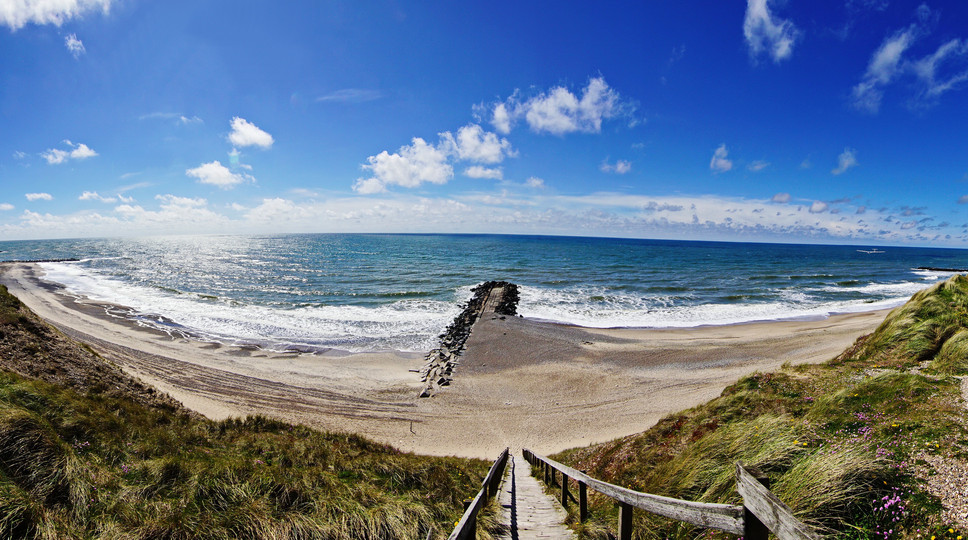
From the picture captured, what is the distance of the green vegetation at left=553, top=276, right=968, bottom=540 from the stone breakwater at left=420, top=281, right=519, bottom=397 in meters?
9.26

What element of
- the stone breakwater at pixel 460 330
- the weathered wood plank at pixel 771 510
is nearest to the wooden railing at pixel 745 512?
the weathered wood plank at pixel 771 510

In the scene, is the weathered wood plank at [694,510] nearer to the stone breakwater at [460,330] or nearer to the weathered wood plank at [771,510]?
the weathered wood plank at [771,510]

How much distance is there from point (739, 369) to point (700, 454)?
16.6m

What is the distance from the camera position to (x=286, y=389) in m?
18.0

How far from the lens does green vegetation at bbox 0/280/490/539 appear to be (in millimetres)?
4422

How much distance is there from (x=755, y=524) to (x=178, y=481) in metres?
7.85

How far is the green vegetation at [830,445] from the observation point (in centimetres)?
427

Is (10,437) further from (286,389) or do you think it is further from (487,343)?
(487,343)

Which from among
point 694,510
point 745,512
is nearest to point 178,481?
point 694,510

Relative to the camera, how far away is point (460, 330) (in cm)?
2862

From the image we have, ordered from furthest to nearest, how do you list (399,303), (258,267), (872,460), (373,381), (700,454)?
(258,267) < (399,303) < (373,381) < (700,454) < (872,460)

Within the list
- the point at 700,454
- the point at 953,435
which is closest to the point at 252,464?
the point at 700,454

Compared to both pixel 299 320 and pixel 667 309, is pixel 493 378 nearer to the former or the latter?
pixel 299 320

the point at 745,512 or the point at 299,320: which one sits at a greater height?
the point at 745,512
